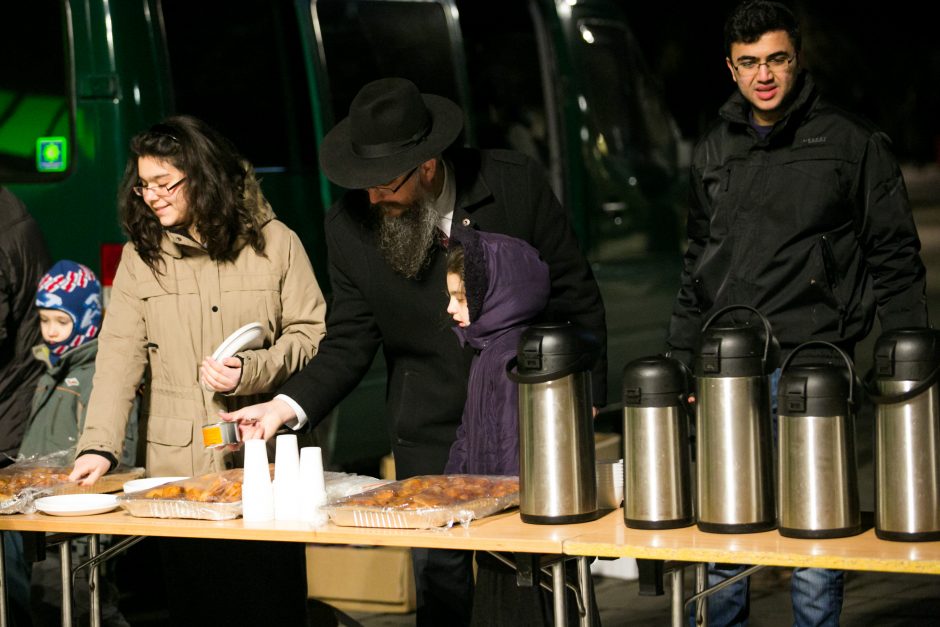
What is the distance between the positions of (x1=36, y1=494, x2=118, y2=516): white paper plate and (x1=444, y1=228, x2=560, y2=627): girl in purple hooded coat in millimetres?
973

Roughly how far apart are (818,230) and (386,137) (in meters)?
1.21

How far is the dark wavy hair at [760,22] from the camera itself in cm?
407

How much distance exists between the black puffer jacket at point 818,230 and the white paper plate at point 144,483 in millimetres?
1575

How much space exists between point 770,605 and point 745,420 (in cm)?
280

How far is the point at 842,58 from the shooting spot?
37.6m

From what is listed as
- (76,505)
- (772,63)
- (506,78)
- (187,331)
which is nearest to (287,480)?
(76,505)

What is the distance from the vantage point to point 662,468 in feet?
11.1

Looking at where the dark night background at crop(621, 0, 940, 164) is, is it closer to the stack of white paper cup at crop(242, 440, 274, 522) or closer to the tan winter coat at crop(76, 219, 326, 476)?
the tan winter coat at crop(76, 219, 326, 476)

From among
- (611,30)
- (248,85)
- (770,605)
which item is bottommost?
(770,605)

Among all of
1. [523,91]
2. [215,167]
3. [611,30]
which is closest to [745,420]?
[215,167]

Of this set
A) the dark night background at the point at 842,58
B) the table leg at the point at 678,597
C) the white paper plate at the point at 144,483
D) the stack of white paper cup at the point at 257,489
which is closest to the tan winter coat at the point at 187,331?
the white paper plate at the point at 144,483

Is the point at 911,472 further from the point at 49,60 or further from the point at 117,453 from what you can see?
the point at 49,60

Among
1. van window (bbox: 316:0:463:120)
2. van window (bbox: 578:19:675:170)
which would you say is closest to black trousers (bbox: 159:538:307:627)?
van window (bbox: 316:0:463:120)

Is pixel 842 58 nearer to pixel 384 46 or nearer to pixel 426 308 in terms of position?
pixel 384 46
